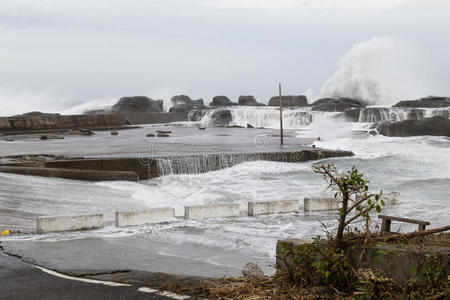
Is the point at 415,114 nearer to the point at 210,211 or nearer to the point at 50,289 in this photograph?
the point at 210,211

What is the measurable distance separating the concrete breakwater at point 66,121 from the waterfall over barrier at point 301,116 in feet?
15.9

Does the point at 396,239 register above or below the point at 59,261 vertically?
above

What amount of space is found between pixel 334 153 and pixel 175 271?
16.3 meters

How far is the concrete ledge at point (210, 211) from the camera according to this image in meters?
10.4

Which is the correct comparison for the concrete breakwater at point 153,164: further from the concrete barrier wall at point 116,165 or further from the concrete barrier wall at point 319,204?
the concrete barrier wall at point 319,204

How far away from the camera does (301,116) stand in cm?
4447

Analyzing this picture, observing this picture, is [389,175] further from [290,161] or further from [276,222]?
[276,222]

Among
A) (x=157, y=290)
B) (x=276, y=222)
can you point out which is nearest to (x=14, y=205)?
(x=276, y=222)

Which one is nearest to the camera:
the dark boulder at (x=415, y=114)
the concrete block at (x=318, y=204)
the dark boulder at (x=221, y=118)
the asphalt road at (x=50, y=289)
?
the asphalt road at (x=50, y=289)

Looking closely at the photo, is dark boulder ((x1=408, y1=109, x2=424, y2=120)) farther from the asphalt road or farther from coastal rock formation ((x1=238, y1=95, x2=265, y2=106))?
the asphalt road

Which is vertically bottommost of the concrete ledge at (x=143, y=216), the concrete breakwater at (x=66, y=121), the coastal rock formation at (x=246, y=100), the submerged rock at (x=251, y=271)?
the concrete ledge at (x=143, y=216)

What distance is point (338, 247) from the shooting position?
169 inches

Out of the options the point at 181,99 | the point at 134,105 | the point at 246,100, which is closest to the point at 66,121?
the point at 134,105

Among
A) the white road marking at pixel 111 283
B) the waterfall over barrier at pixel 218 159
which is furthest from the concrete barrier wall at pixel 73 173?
the white road marking at pixel 111 283
